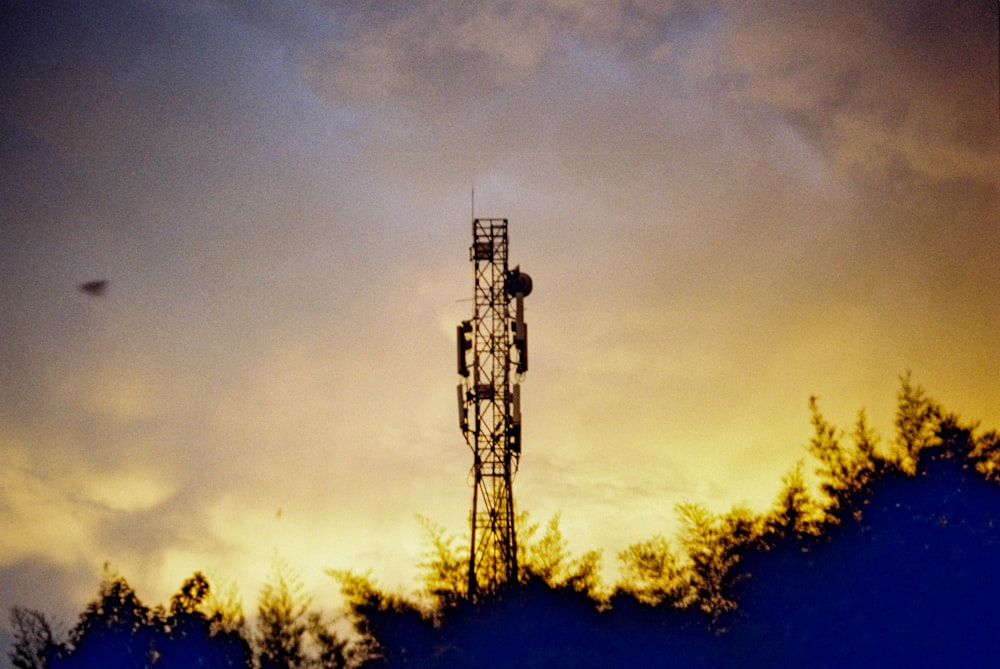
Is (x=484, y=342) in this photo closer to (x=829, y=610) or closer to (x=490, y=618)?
(x=490, y=618)

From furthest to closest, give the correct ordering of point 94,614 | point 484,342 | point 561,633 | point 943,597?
point 94,614
point 484,342
point 561,633
point 943,597

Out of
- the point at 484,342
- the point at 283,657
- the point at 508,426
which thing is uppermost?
the point at 484,342

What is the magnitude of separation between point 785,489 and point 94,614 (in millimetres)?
19898

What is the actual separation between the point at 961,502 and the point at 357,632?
14056 mm

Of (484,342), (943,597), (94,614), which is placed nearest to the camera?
(943,597)

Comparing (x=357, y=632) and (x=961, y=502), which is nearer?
(x=961, y=502)

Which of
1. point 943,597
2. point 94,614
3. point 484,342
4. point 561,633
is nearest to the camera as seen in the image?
point 943,597

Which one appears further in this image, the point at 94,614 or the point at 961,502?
the point at 94,614

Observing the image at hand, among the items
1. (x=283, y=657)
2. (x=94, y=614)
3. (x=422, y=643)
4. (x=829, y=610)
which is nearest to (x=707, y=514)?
(x=829, y=610)

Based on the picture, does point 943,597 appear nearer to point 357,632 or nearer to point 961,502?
point 961,502

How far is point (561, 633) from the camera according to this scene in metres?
21.7

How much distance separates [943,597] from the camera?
65.2 feet

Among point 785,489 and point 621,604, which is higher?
point 785,489

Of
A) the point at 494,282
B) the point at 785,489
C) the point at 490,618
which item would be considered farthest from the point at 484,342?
the point at 785,489
